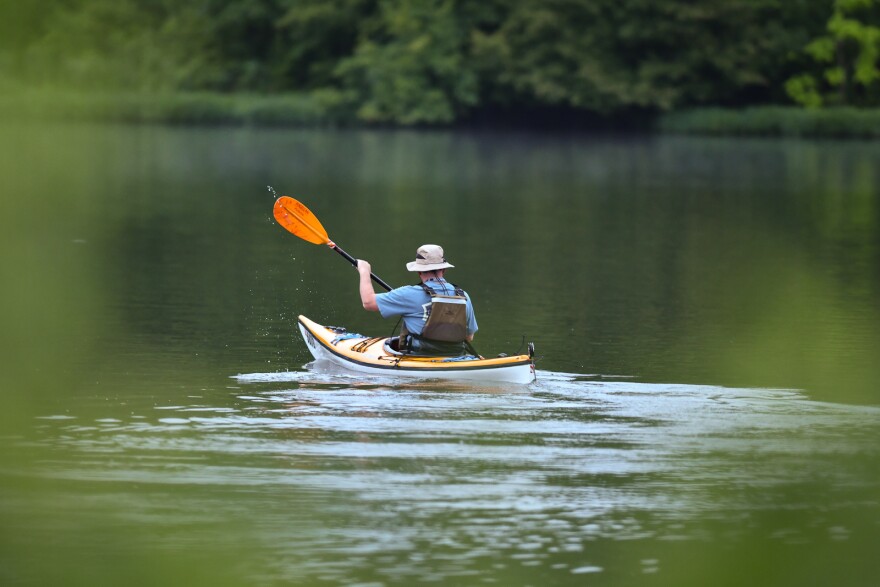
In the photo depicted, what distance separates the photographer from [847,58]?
6153cm

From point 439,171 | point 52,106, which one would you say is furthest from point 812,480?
point 439,171

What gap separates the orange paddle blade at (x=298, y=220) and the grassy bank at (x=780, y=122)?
4725 centimetres

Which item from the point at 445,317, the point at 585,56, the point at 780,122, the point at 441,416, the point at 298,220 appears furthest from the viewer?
the point at 585,56

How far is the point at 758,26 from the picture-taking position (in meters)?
62.6

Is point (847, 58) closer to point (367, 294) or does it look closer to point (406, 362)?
point (367, 294)

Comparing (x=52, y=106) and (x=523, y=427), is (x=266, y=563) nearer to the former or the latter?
(x=52, y=106)

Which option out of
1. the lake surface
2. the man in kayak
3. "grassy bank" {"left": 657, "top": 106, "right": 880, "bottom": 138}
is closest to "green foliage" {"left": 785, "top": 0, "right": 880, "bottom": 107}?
"grassy bank" {"left": 657, "top": 106, "right": 880, "bottom": 138}

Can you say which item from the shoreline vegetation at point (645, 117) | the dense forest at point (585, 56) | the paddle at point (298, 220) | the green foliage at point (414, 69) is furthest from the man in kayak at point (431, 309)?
the green foliage at point (414, 69)

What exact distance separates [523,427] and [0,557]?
14.3ft

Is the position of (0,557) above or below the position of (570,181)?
below

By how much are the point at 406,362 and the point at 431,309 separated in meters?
0.44

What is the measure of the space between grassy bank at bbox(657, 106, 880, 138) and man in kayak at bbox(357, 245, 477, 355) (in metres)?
49.2

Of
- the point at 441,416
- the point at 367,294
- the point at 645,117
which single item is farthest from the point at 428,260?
the point at 645,117

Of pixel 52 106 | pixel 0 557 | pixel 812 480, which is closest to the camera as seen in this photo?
pixel 52 106
